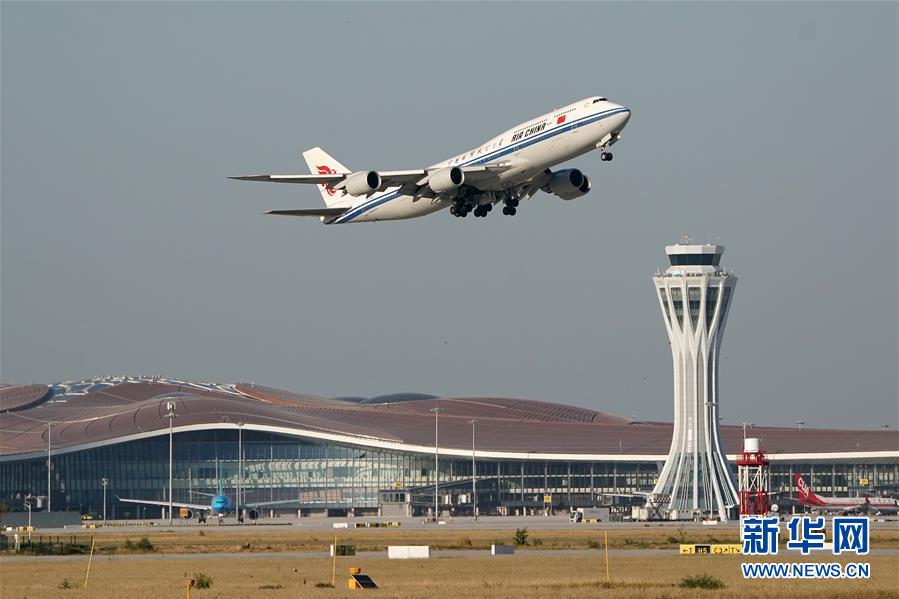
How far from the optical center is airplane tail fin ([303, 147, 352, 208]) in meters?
97.4

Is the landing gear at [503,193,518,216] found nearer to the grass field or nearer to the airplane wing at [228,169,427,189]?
the airplane wing at [228,169,427,189]

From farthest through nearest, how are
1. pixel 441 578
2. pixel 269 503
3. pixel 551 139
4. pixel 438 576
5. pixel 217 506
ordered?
pixel 269 503 < pixel 217 506 < pixel 551 139 < pixel 438 576 < pixel 441 578

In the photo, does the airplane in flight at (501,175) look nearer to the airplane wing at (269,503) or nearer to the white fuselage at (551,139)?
the white fuselage at (551,139)

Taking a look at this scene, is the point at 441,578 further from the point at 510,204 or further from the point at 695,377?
the point at 695,377

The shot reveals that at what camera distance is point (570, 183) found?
79000 millimetres

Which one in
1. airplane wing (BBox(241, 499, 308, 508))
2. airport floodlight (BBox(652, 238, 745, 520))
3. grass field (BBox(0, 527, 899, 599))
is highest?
airport floodlight (BBox(652, 238, 745, 520))

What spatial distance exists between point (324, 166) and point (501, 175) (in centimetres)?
2596

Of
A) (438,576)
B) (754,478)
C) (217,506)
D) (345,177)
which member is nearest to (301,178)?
(345,177)

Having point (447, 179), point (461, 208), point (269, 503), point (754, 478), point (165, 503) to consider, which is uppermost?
point (447, 179)

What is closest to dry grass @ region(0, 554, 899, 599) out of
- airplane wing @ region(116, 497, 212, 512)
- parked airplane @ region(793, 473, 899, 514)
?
parked airplane @ region(793, 473, 899, 514)

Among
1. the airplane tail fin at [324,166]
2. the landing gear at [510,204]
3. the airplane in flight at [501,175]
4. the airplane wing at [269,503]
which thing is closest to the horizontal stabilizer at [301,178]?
the airplane in flight at [501,175]

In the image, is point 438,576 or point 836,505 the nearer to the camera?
point 438,576

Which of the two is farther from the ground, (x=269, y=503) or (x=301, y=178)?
(x=301, y=178)

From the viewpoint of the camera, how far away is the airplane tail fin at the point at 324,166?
9744cm
